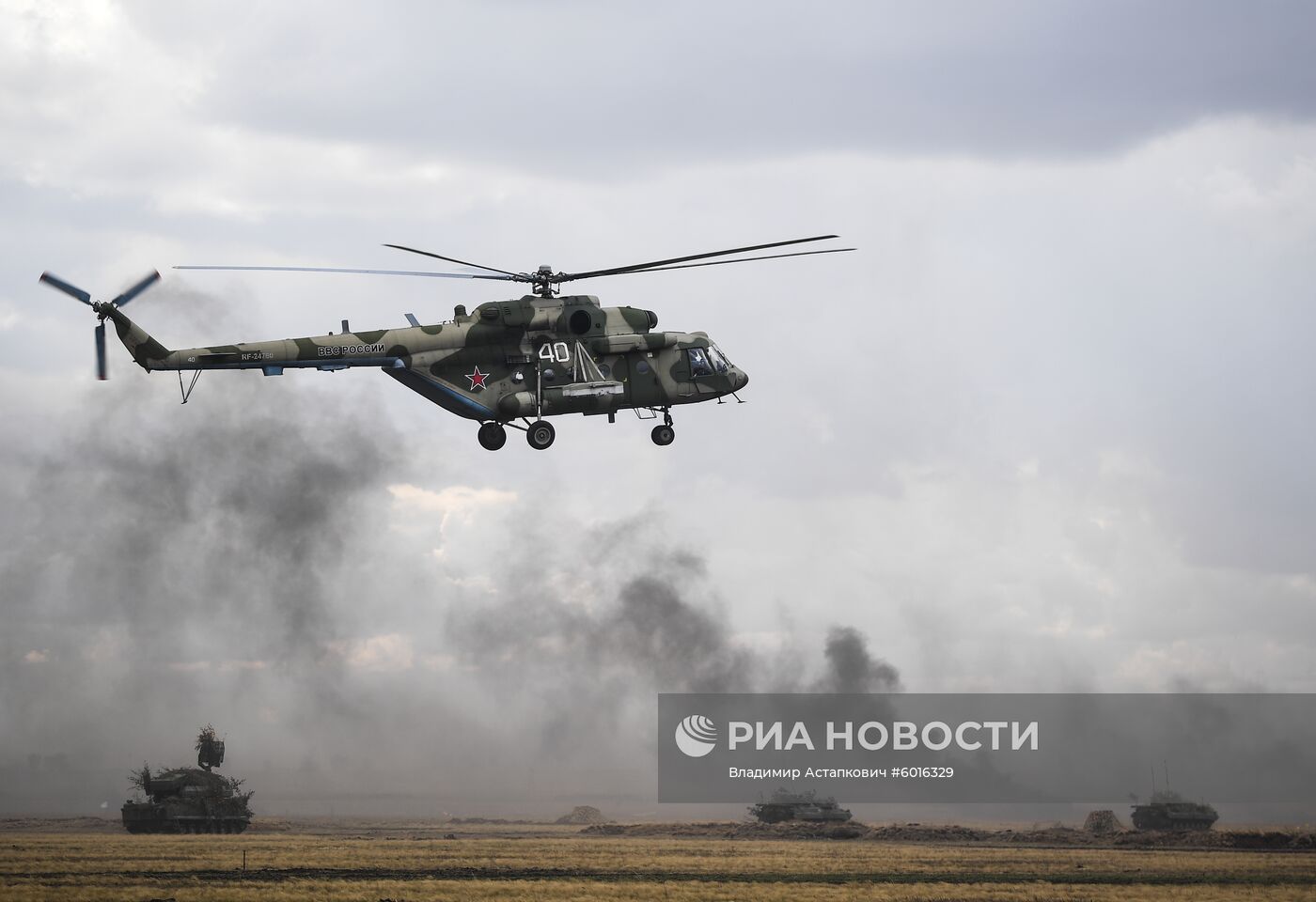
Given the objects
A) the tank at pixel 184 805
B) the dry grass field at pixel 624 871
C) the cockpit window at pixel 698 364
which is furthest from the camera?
the tank at pixel 184 805

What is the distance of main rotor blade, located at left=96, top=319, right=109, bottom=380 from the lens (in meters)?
47.0

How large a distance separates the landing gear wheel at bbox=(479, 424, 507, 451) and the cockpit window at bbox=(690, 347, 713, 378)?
29.0 ft

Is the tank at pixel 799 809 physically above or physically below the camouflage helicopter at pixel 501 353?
below

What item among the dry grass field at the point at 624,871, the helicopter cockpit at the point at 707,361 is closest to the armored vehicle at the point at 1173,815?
the dry grass field at the point at 624,871

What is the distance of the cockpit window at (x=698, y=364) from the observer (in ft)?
186

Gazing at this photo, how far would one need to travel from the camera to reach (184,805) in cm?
9519

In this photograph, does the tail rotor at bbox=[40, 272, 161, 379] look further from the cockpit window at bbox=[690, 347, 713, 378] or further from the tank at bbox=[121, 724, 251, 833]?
the tank at bbox=[121, 724, 251, 833]

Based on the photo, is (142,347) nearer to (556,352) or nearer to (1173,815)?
(556,352)

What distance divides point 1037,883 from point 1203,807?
47343mm

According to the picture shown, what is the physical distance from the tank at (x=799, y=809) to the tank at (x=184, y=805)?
38.7m

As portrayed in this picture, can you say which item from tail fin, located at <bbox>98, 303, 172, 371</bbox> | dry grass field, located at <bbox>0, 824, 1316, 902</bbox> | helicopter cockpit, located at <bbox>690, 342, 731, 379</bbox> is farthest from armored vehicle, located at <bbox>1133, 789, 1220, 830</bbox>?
tail fin, located at <bbox>98, 303, 172, 371</bbox>

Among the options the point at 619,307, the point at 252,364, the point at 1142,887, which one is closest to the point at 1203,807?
the point at 1142,887

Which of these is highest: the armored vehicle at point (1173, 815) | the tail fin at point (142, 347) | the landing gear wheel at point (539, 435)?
the tail fin at point (142, 347)

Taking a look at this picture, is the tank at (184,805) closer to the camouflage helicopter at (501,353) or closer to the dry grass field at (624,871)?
the dry grass field at (624,871)
